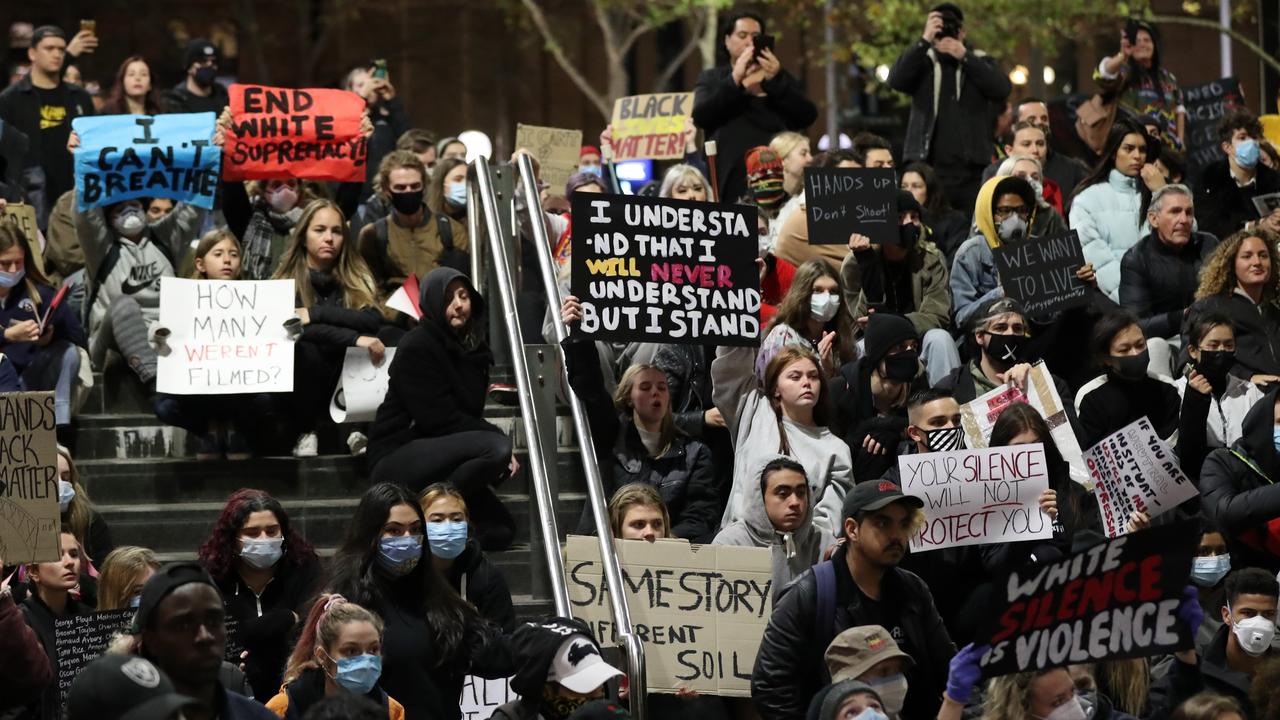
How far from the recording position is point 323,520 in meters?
11.9

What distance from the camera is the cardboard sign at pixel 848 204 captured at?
1306cm

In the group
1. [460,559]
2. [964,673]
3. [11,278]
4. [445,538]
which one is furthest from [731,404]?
[11,278]

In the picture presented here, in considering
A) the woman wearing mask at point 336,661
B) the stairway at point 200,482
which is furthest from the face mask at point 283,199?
the woman wearing mask at point 336,661

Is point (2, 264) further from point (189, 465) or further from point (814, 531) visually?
point (814, 531)

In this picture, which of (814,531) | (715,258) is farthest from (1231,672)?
(715,258)

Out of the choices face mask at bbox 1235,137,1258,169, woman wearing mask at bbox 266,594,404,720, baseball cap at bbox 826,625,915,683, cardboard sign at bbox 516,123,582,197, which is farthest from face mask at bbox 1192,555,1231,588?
cardboard sign at bbox 516,123,582,197

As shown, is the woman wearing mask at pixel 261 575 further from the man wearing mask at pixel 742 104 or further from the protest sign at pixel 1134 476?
the man wearing mask at pixel 742 104

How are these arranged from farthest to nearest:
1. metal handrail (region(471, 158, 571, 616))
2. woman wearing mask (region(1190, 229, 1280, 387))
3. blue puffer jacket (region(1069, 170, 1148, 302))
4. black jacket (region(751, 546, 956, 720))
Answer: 1. blue puffer jacket (region(1069, 170, 1148, 302))
2. woman wearing mask (region(1190, 229, 1280, 387))
3. metal handrail (region(471, 158, 571, 616))
4. black jacket (region(751, 546, 956, 720))

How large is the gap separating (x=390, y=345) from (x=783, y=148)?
10.8 feet

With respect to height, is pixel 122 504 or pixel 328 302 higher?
pixel 328 302

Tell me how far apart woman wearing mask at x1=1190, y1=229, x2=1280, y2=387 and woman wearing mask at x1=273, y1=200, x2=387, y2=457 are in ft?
15.4

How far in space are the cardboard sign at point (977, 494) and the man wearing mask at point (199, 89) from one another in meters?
8.31

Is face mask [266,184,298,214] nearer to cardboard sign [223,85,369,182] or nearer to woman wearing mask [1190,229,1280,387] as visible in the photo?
cardboard sign [223,85,369,182]

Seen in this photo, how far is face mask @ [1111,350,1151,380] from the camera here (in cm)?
1173
